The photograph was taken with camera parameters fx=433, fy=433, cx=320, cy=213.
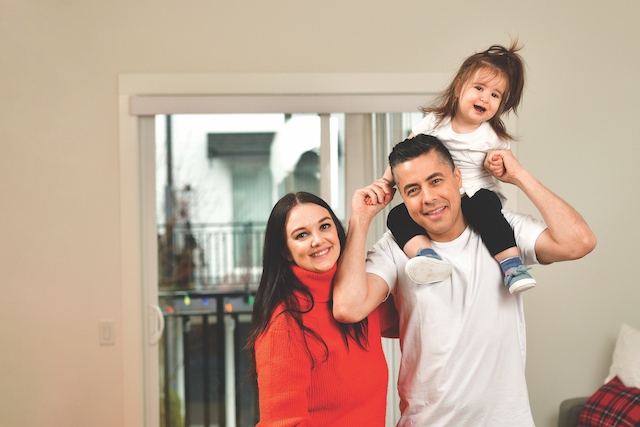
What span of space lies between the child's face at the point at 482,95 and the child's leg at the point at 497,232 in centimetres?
24

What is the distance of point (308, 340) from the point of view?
1.19 m

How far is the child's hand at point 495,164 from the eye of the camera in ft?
4.29

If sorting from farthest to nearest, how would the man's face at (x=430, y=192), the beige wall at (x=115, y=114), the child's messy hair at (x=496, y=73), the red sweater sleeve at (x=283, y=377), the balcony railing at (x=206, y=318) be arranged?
the balcony railing at (x=206, y=318) → the beige wall at (x=115, y=114) → the child's messy hair at (x=496, y=73) → the man's face at (x=430, y=192) → the red sweater sleeve at (x=283, y=377)

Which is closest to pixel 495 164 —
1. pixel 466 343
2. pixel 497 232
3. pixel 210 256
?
pixel 497 232

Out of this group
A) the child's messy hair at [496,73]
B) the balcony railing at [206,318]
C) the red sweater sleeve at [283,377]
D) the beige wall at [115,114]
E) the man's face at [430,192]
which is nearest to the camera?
the red sweater sleeve at [283,377]

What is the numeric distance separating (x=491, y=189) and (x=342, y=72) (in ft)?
4.24

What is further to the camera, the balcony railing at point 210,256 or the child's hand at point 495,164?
the balcony railing at point 210,256

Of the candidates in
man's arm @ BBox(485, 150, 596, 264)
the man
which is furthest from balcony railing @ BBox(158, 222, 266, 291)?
man's arm @ BBox(485, 150, 596, 264)

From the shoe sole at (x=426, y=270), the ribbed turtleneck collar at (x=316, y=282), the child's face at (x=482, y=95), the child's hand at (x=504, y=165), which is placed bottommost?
the ribbed turtleneck collar at (x=316, y=282)

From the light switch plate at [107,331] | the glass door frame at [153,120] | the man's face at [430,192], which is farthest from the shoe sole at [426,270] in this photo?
the light switch plate at [107,331]

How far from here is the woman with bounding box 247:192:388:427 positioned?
1134mm

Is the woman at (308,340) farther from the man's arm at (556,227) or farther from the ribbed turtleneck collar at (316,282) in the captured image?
the man's arm at (556,227)

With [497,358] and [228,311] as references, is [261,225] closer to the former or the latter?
[228,311]

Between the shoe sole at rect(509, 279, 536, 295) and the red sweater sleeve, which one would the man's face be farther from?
the red sweater sleeve
